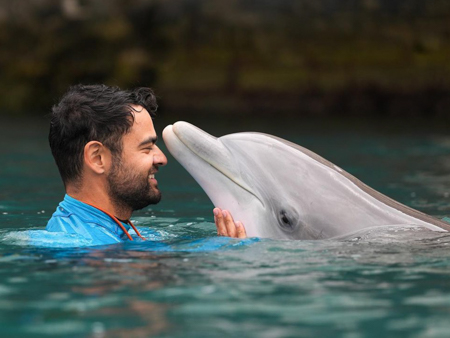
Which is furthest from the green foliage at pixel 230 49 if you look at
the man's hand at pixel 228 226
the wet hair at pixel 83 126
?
the man's hand at pixel 228 226

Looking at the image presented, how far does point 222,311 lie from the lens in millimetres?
4133

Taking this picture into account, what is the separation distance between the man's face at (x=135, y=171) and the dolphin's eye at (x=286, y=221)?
95 centimetres

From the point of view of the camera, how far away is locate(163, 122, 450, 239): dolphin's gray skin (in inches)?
223

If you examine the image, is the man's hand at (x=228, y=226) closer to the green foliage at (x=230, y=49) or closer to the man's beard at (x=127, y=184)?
the man's beard at (x=127, y=184)

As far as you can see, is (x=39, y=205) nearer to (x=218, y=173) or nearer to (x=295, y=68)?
(x=218, y=173)

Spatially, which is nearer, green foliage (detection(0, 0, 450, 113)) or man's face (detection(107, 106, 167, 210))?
man's face (detection(107, 106, 167, 210))

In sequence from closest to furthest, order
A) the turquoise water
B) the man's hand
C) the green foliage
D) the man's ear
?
1. the turquoise water
2. the man's hand
3. the man's ear
4. the green foliage

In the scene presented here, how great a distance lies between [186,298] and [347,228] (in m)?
1.72

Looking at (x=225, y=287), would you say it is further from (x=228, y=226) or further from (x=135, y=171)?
(x=135, y=171)

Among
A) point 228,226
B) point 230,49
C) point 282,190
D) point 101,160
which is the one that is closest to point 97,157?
point 101,160

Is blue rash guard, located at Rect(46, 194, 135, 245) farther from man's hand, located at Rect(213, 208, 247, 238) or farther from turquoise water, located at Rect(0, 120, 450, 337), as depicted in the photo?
man's hand, located at Rect(213, 208, 247, 238)

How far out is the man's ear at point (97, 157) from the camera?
5.78m

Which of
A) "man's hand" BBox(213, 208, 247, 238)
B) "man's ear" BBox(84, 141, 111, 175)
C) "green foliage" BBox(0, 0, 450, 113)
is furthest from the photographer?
"green foliage" BBox(0, 0, 450, 113)

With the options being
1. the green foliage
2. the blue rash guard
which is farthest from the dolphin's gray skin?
the green foliage
